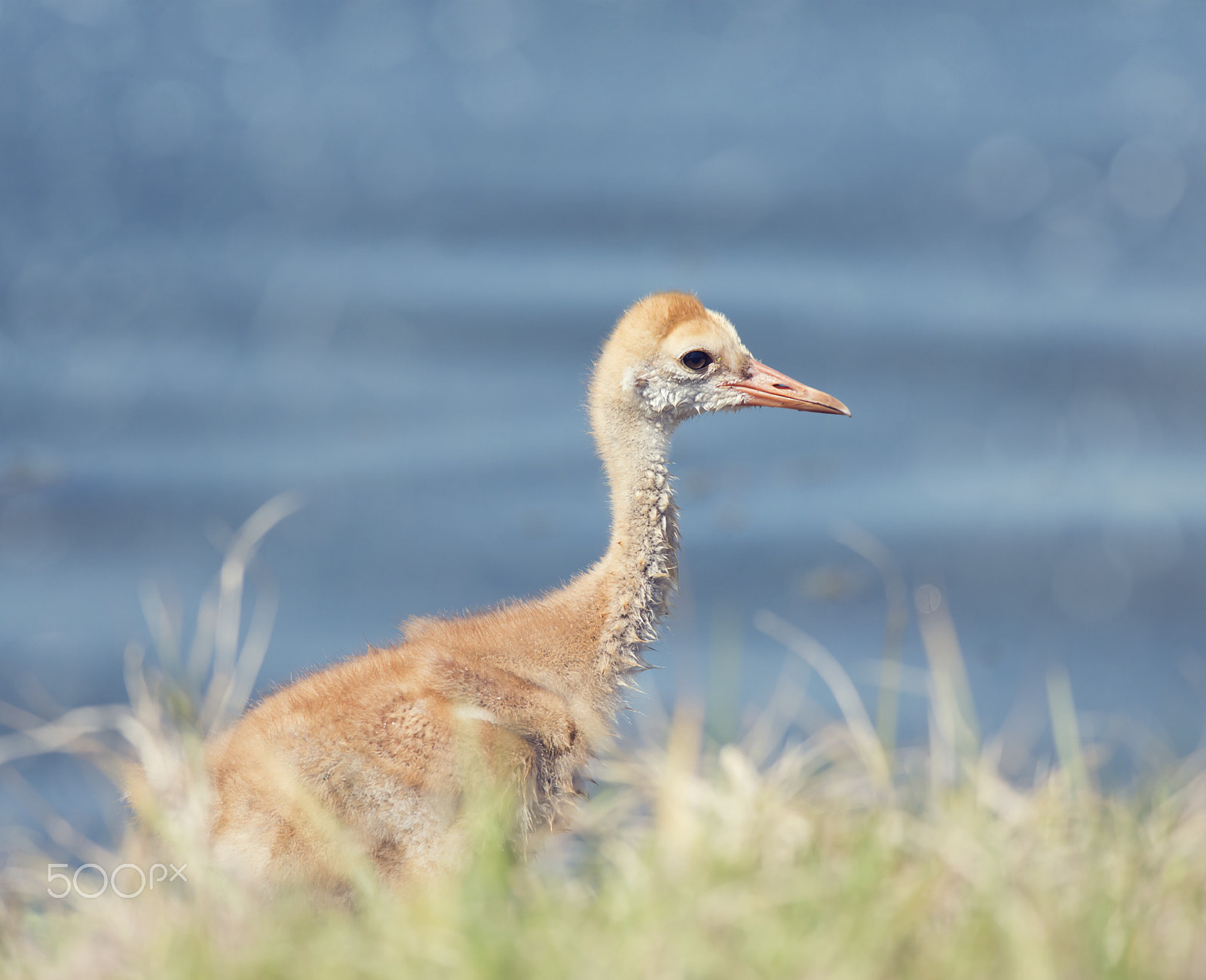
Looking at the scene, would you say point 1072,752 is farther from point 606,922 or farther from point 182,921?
point 182,921

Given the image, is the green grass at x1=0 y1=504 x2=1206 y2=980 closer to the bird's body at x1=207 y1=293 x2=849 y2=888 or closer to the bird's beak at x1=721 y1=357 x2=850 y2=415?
the bird's body at x1=207 y1=293 x2=849 y2=888

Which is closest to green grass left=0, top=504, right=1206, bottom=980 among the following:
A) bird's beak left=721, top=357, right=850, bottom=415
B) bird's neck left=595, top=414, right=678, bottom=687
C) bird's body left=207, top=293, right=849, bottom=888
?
bird's body left=207, top=293, right=849, bottom=888

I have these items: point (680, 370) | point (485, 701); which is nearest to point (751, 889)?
point (485, 701)

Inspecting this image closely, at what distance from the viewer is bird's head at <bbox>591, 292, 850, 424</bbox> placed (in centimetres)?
329

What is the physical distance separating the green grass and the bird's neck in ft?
1.62

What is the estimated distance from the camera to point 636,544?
3.15 m

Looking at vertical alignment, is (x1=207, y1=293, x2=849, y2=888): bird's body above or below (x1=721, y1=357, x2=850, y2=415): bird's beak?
below

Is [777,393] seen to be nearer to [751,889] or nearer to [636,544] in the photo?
[636,544]

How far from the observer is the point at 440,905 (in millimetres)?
1908

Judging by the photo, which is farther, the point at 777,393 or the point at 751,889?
the point at 777,393

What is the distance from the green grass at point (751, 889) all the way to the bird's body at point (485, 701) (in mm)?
152

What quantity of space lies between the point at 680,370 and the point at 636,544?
47 centimetres

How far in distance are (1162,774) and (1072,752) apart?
0.24 metres

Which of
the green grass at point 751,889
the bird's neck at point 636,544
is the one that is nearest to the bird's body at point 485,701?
the bird's neck at point 636,544
